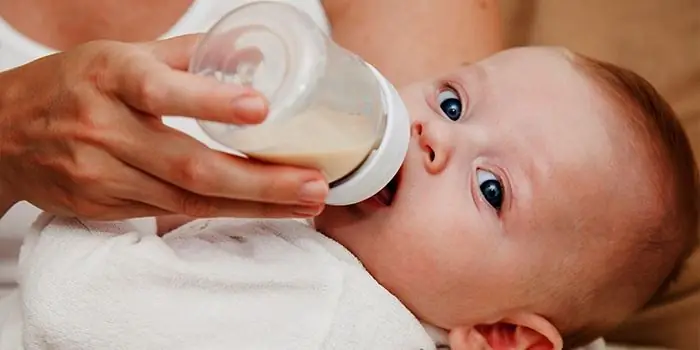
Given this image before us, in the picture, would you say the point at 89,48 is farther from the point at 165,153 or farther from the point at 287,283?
the point at 287,283

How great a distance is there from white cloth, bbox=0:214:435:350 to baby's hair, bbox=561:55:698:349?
218 mm

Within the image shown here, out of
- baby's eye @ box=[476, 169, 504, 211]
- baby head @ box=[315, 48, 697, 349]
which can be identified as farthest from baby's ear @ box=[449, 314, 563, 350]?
baby's eye @ box=[476, 169, 504, 211]

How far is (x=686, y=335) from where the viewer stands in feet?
4.44

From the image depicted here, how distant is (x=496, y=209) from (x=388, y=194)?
0.10 meters

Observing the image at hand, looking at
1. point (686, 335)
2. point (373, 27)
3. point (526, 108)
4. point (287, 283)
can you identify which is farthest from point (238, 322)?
point (686, 335)

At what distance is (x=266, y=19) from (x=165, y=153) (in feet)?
0.41

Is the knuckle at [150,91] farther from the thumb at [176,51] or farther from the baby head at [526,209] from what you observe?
the baby head at [526,209]

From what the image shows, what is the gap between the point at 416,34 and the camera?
1.30m

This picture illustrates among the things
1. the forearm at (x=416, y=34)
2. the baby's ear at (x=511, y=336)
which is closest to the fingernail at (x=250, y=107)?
the baby's ear at (x=511, y=336)

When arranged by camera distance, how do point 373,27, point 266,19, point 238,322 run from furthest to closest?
1. point 373,27
2. point 238,322
3. point 266,19

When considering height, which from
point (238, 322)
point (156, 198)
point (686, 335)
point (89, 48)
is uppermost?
point (89, 48)

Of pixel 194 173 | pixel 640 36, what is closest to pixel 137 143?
pixel 194 173

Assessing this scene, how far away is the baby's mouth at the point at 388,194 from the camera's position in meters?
0.96

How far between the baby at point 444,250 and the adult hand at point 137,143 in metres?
0.07
